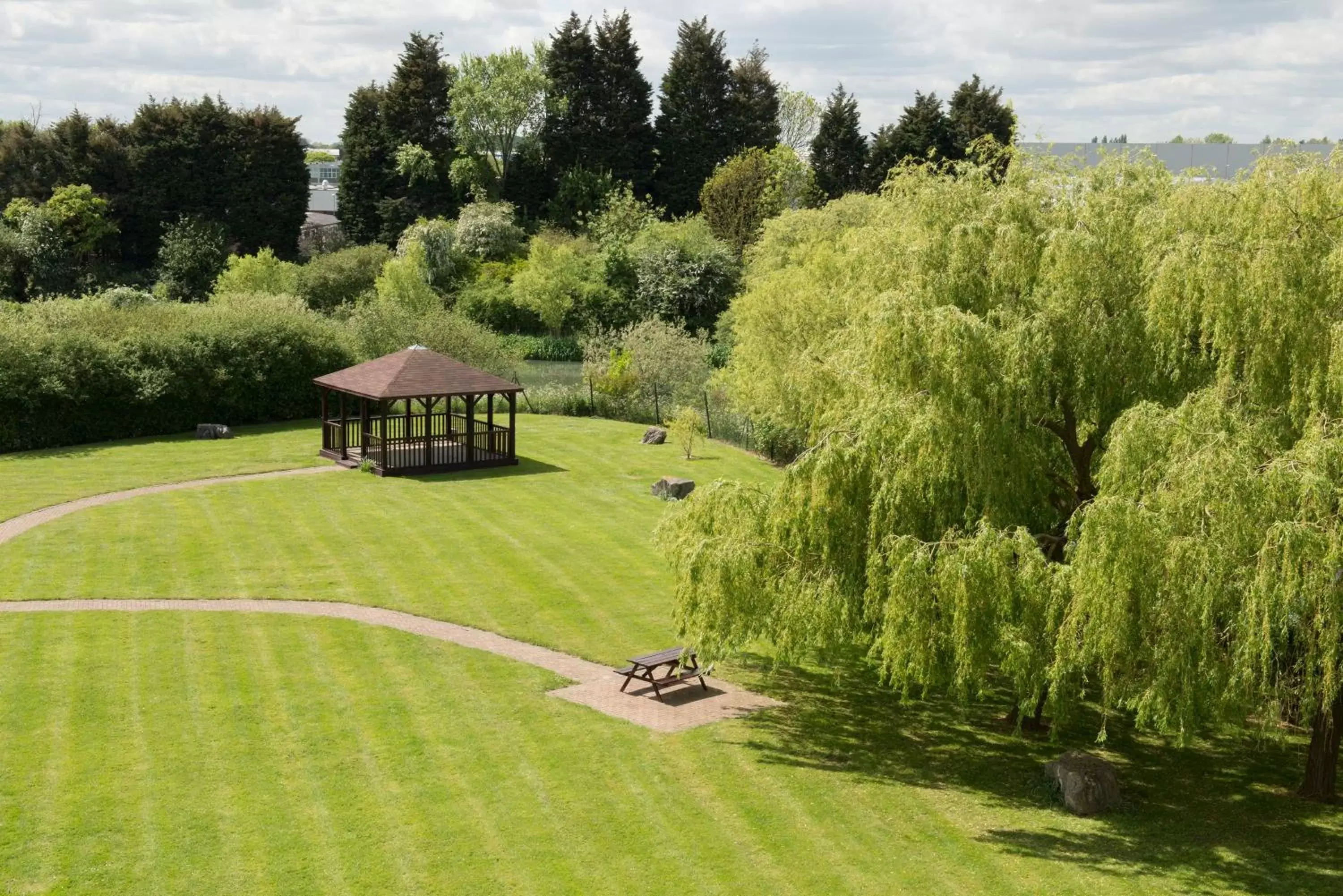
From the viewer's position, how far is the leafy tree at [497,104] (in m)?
66.1

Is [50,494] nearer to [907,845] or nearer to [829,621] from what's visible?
[829,621]

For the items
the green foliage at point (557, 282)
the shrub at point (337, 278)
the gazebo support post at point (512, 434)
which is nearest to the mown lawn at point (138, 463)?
the gazebo support post at point (512, 434)

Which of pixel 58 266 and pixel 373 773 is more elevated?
pixel 58 266

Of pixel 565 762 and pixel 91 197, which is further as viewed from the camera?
pixel 91 197

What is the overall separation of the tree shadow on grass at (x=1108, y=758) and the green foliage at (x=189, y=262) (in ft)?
158

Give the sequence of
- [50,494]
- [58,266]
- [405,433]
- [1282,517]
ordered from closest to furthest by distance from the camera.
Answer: [1282,517] < [50,494] < [405,433] < [58,266]

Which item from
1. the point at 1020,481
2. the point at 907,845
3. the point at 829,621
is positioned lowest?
the point at 907,845

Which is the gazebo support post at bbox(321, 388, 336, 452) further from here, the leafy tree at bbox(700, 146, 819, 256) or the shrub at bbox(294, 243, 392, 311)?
the leafy tree at bbox(700, 146, 819, 256)

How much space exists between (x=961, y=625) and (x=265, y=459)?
24542 mm

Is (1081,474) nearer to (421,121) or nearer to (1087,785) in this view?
(1087,785)

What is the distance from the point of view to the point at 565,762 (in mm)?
14930

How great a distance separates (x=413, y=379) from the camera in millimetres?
31922

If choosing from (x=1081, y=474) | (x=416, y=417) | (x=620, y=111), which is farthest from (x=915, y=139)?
(x=1081, y=474)

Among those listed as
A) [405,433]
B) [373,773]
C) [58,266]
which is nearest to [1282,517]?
[373,773]
